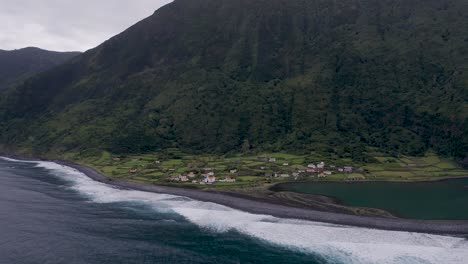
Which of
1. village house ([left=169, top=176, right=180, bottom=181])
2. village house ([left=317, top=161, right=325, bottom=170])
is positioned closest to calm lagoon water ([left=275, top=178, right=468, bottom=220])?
village house ([left=317, top=161, right=325, bottom=170])

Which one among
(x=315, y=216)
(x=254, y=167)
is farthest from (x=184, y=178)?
(x=315, y=216)

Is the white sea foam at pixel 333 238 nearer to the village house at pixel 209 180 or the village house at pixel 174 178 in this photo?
the village house at pixel 209 180

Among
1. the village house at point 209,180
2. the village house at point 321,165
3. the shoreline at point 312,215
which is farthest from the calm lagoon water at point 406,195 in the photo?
the village house at point 321,165

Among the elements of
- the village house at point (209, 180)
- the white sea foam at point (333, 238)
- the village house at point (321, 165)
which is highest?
the village house at point (321, 165)

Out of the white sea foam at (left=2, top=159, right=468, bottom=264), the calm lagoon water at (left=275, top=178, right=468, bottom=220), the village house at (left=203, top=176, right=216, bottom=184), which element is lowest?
the white sea foam at (left=2, top=159, right=468, bottom=264)

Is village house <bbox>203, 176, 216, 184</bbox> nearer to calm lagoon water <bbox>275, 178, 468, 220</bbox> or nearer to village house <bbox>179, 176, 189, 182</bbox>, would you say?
village house <bbox>179, 176, 189, 182</bbox>

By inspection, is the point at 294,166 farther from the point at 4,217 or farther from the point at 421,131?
the point at 4,217

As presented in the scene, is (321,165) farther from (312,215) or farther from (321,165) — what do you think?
(312,215)

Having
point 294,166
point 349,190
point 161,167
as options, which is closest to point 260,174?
point 294,166
